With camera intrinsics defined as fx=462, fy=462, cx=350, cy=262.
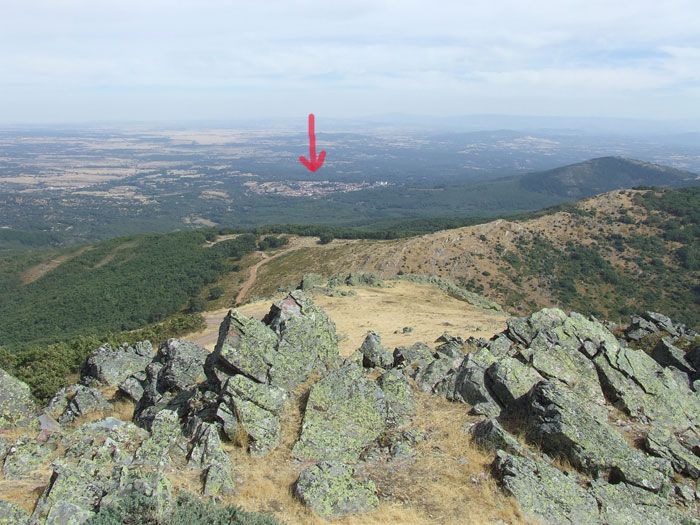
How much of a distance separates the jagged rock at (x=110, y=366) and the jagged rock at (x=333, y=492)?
1601cm

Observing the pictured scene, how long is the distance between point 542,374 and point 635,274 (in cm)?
8489

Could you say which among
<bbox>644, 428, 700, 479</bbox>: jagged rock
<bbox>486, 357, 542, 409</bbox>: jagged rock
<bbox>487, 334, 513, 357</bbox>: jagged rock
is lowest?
<bbox>487, 334, 513, 357</bbox>: jagged rock

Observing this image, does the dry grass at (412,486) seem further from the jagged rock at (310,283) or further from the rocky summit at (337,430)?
the jagged rock at (310,283)

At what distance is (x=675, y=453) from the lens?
13703 mm

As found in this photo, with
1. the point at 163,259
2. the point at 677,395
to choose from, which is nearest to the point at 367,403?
the point at 677,395

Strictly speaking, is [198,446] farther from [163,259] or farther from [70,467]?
[163,259]

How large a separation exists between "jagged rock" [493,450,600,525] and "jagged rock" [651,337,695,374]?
14894mm

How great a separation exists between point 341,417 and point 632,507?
774 centimetres

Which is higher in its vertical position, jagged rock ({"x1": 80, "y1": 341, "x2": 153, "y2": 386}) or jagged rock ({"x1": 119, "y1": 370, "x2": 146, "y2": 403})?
jagged rock ({"x1": 119, "y1": 370, "x2": 146, "y2": 403})

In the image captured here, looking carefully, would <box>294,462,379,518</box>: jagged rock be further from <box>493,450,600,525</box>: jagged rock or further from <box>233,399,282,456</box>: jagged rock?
<box>493,450,600,525</box>: jagged rock

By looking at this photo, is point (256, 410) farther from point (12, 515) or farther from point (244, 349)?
point (12, 515)

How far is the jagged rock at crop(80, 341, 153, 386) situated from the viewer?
A: 23.2m

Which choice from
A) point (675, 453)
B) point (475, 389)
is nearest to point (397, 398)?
point (475, 389)

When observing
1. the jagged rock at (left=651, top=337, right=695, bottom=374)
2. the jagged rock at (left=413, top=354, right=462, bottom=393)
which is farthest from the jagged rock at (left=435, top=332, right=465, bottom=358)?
the jagged rock at (left=651, top=337, right=695, bottom=374)
